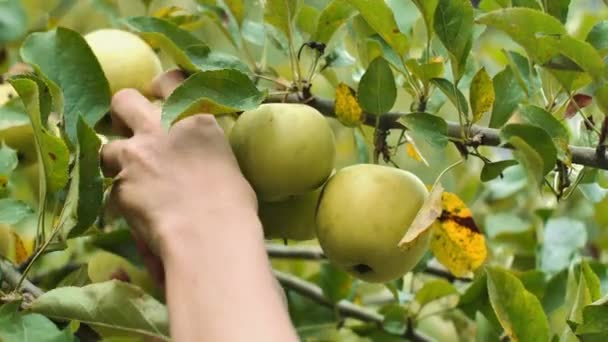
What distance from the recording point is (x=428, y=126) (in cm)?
87

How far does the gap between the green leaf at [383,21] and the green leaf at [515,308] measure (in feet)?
0.76

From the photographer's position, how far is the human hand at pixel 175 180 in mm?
832

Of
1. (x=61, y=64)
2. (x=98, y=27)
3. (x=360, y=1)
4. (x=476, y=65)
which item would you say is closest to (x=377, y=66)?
(x=360, y=1)

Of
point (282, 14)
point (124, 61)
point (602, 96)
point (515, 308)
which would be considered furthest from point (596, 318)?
point (124, 61)

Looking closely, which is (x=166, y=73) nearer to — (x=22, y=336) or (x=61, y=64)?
(x=61, y=64)

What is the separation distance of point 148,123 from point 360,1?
0.75ft

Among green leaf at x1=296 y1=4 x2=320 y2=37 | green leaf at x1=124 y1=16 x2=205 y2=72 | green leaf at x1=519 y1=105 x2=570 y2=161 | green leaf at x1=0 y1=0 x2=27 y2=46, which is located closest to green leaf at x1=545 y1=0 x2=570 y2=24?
green leaf at x1=519 y1=105 x2=570 y2=161

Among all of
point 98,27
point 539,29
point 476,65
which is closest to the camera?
point 539,29

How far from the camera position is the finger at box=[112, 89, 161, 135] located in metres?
0.88

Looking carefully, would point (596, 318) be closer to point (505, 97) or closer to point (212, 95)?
point (505, 97)

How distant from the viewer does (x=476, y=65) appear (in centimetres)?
106

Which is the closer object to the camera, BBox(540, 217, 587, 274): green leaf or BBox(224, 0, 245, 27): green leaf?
BBox(224, 0, 245, 27): green leaf

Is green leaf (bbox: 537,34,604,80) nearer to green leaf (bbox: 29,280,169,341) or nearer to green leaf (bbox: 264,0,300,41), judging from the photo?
green leaf (bbox: 264,0,300,41)

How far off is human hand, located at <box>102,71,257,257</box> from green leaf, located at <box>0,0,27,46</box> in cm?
46
